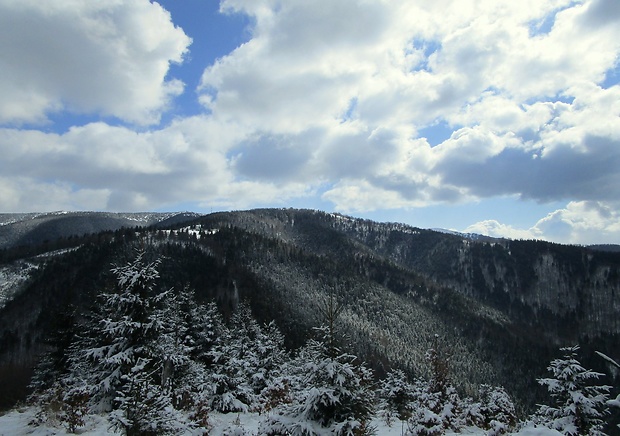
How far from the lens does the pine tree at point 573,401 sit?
14.4 metres

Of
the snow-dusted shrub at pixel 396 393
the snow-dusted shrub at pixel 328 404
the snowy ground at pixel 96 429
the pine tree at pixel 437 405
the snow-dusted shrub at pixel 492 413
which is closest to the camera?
the snow-dusted shrub at pixel 328 404

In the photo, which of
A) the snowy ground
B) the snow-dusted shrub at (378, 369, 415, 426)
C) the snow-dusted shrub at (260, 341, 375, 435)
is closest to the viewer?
the snow-dusted shrub at (260, 341, 375, 435)

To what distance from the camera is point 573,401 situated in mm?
14945

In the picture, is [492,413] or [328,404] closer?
[328,404]

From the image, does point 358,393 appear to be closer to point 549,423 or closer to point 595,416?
point 549,423

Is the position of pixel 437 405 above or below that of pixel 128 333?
below

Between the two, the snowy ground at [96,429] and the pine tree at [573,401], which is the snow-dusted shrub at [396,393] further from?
the pine tree at [573,401]

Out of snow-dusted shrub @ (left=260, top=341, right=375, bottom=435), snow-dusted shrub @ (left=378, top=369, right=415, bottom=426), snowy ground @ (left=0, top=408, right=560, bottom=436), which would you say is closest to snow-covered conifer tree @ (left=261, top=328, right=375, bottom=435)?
snow-dusted shrub @ (left=260, top=341, right=375, bottom=435)

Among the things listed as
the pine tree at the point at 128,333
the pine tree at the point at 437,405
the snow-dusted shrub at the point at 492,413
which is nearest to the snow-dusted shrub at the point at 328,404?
the pine tree at the point at 437,405

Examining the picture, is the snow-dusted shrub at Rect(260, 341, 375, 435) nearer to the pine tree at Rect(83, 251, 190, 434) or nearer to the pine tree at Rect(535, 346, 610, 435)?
the pine tree at Rect(83, 251, 190, 434)

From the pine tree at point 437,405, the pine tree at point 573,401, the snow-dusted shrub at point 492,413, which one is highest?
the pine tree at point 573,401

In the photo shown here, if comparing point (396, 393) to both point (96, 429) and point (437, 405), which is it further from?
point (96, 429)

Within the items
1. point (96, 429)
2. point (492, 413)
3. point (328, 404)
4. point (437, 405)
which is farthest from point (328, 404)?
point (492, 413)

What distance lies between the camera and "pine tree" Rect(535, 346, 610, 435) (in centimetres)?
1436
